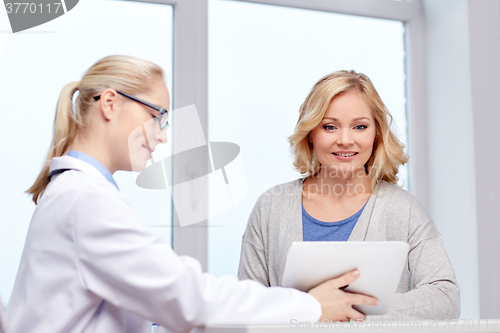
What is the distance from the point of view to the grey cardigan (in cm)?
121

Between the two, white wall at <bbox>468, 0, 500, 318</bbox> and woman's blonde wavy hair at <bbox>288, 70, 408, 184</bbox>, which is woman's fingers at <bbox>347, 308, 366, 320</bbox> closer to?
woman's blonde wavy hair at <bbox>288, 70, 408, 184</bbox>

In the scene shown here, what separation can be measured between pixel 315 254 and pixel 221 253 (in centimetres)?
135

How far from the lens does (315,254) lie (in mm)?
853

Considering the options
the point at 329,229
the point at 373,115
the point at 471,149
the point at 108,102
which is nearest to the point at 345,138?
the point at 373,115

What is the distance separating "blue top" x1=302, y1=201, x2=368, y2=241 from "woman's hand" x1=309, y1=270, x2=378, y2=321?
1.79ft

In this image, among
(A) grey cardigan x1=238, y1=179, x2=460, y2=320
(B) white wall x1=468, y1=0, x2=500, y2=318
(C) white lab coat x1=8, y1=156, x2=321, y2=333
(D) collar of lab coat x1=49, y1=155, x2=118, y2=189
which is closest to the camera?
(C) white lab coat x1=8, y1=156, x2=321, y2=333

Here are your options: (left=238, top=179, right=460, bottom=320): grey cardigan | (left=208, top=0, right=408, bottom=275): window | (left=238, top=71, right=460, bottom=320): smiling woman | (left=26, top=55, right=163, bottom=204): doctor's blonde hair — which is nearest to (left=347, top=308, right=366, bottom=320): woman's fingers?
(left=238, top=179, right=460, bottom=320): grey cardigan

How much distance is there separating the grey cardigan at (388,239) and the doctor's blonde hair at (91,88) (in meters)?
0.65

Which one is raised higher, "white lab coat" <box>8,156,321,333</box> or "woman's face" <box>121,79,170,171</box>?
"woman's face" <box>121,79,170,171</box>

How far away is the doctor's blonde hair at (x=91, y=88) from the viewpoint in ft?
3.30

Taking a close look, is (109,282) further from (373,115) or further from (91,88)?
(373,115)

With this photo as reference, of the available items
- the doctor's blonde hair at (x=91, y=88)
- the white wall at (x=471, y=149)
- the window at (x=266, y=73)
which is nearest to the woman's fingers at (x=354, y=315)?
the doctor's blonde hair at (x=91, y=88)

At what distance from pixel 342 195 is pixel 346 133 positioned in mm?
212

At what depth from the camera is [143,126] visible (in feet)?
3.34
